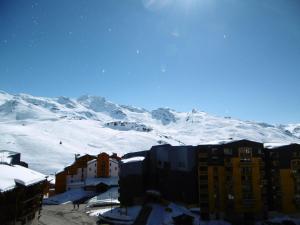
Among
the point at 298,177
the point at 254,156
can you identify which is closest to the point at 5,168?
the point at 254,156

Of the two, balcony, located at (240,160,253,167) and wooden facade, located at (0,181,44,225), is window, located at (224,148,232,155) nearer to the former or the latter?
balcony, located at (240,160,253,167)

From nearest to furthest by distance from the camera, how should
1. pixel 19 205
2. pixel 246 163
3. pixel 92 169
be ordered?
pixel 19 205 → pixel 246 163 → pixel 92 169

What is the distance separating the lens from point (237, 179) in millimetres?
61469

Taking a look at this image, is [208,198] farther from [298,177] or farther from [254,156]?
[298,177]

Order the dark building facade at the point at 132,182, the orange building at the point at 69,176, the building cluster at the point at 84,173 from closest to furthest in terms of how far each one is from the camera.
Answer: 1. the dark building facade at the point at 132,182
2. the building cluster at the point at 84,173
3. the orange building at the point at 69,176

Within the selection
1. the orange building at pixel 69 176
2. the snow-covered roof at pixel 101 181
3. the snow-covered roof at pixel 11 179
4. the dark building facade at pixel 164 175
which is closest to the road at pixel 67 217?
the dark building facade at pixel 164 175

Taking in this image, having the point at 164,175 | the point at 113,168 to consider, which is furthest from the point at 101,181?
the point at 164,175

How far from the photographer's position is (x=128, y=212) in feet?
218

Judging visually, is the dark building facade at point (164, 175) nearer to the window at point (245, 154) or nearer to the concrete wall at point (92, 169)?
the window at point (245, 154)

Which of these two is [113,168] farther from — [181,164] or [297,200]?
[297,200]

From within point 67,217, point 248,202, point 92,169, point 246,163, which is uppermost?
point 246,163

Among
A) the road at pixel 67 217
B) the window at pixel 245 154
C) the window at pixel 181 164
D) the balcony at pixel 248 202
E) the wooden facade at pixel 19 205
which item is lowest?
Result: the road at pixel 67 217

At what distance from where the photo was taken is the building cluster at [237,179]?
6135cm

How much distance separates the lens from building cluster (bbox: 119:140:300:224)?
61350 millimetres
